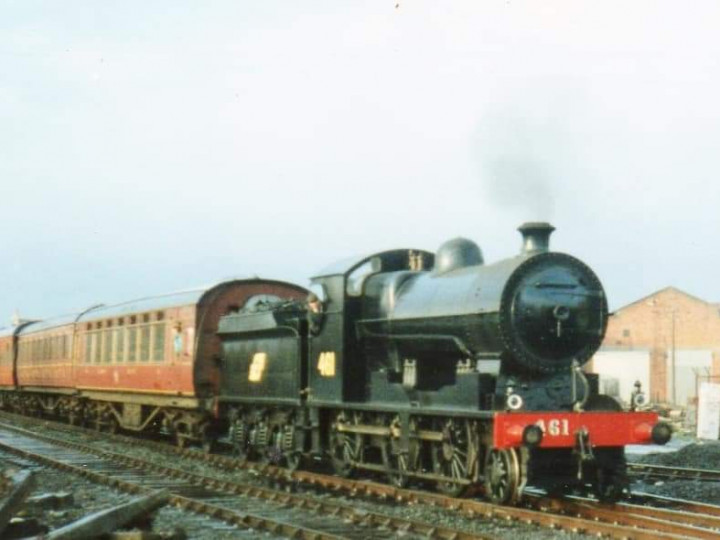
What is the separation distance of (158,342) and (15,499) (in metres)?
12.0

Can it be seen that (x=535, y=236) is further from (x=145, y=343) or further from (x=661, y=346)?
(x=661, y=346)

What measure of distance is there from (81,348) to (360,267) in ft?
45.2

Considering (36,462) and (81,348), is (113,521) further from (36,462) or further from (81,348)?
(81,348)

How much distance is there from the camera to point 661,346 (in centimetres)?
6159

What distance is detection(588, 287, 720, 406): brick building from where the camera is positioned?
180ft

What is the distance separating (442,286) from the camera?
1214 cm

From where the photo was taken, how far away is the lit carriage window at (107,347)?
22.9 metres

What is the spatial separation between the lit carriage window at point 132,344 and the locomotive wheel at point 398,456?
382 inches

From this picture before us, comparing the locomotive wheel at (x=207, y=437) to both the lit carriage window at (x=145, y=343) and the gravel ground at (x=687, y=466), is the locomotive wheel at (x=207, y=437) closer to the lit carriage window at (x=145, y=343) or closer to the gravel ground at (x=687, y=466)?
the lit carriage window at (x=145, y=343)

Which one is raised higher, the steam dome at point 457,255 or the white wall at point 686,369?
the steam dome at point 457,255

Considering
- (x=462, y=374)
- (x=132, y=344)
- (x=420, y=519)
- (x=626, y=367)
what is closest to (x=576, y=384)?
(x=462, y=374)

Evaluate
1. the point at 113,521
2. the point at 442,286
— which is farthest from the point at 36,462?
the point at 113,521

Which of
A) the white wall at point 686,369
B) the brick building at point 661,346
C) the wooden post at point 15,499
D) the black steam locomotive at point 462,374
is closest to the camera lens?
the wooden post at point 15,499

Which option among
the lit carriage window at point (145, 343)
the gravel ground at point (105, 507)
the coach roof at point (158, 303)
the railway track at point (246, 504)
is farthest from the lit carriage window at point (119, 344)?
the gravel ground at point (105, 507)
